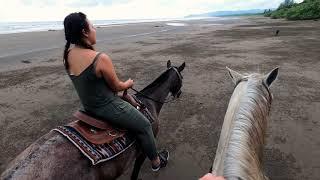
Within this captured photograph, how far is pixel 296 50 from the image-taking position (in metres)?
15.8

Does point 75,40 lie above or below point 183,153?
above

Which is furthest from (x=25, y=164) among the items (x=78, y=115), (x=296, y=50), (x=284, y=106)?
(x=296, y=50)

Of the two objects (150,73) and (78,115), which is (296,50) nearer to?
(150,73)

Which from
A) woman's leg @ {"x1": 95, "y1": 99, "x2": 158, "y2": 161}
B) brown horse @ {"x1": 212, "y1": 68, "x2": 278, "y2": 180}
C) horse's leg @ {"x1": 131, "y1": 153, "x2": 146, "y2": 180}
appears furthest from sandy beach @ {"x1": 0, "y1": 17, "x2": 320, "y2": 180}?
brown horse @ {"x1": 212, "y1": 68, "x2": 278, "y2": 180}

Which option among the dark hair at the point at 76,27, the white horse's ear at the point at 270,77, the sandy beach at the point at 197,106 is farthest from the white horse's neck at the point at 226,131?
the sandy beach at the point at 197,106

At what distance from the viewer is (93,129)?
3.78 m

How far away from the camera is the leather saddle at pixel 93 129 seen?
12.0 feet

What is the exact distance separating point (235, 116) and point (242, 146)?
1.28ft

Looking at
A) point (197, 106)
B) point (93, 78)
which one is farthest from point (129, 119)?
point (197, 106)

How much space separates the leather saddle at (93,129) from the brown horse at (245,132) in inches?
63.6

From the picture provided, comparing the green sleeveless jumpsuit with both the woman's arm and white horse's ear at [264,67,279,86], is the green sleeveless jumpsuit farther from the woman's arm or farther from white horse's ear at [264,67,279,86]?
white horse's ear at [264,67,279,86]

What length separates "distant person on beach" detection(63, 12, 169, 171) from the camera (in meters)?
3.49

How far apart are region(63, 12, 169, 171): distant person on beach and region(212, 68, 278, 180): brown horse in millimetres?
1417

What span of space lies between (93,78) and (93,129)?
637mm
